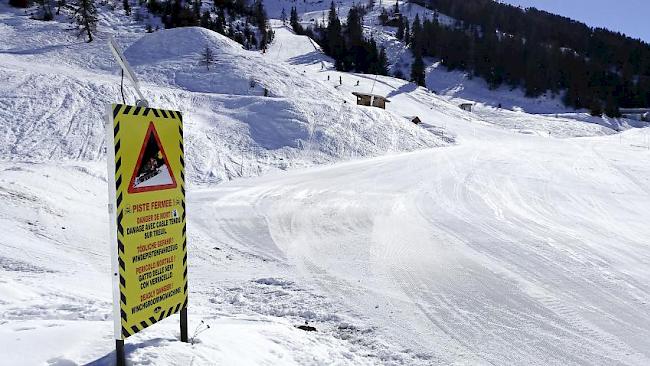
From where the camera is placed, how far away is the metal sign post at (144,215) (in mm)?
3520

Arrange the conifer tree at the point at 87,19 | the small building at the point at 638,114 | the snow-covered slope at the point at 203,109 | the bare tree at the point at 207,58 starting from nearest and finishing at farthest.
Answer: the snow-covered slope at the point at 203,109 < the bare tree at the point at 207,58 < the conifer tree at the point at 87,19 < the small building at the point at 638,114

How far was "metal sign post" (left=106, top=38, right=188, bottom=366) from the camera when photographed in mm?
3520

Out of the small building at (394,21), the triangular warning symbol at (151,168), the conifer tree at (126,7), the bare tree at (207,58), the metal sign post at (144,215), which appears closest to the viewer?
the metal sign post at (144,215)

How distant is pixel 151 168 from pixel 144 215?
0.39m

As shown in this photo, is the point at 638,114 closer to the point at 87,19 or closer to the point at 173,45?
the point at 173,45

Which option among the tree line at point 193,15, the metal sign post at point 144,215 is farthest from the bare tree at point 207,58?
the metal sign post at point 144,215

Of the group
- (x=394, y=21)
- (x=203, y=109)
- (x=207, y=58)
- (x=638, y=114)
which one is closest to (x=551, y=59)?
(x=638, y=114)

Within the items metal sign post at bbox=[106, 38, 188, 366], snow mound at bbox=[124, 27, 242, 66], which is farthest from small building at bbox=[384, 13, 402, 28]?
metal sign post at bbox=[106, 38, 188, 366]

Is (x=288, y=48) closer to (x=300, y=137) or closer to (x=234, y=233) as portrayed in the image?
(x=300, y=137)

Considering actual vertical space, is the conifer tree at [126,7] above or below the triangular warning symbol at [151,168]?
above

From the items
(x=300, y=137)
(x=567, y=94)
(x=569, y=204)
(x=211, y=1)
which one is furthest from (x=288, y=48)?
(x=569, y=204)

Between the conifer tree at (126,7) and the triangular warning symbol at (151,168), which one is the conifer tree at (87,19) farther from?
the triangular warning symbol at (151,168)

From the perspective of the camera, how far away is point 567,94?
8512cm

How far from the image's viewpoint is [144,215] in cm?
380
